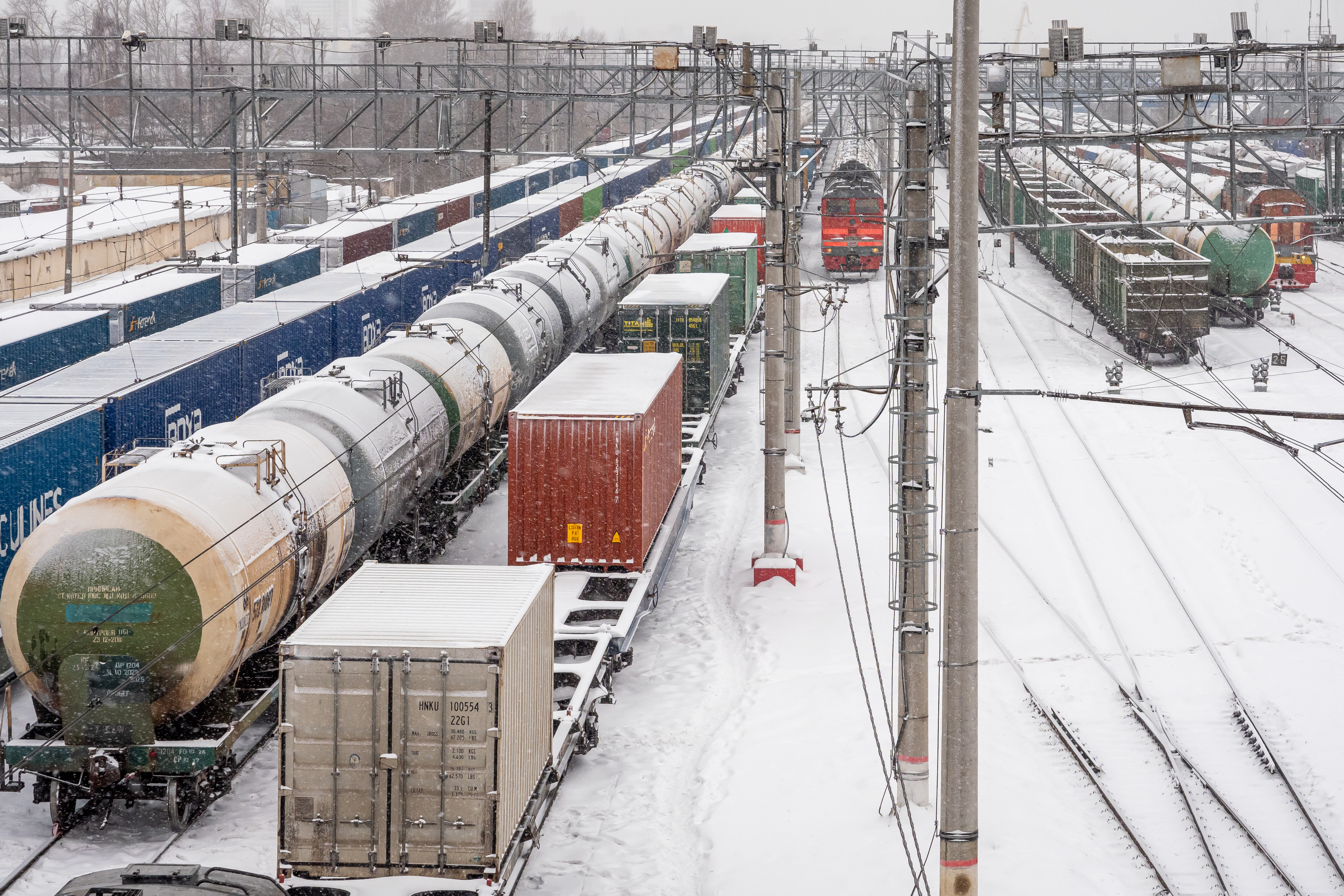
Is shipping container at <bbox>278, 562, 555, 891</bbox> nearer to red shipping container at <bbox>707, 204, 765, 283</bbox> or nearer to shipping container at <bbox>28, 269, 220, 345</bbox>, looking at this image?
shipping container at <bbox>28, 269, 220, 345</bbox>

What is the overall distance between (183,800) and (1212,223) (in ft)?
40.9

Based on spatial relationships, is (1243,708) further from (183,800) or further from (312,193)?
(312,193)

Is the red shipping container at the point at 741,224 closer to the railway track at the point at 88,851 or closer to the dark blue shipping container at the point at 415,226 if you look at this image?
the dark blue shipping container at the point at 415,226

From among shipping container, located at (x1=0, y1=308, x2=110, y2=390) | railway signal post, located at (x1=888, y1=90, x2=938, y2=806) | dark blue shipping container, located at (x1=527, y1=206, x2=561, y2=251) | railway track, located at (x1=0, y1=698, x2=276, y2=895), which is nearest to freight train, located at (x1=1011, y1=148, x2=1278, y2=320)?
dark blue shipping container, located at (x1=527, y1=206, x2=561, y2=251)

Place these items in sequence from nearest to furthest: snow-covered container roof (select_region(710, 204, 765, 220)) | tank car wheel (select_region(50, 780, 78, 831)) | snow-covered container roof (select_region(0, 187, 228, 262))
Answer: tank car wheel (select_region(50, 780, 78, 831))
snow-covered container roof (select_region(710, 204, 765, 220))
snow-covered container roof (select_region(0, 187, 228, 262))

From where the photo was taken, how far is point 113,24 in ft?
284

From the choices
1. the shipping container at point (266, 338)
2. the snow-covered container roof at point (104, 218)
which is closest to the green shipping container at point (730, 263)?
the shipping container at point (266, 338)

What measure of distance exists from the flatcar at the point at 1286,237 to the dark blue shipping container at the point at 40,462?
123 feet

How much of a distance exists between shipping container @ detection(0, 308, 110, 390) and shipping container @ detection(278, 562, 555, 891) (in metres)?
14.4

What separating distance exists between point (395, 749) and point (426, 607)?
1311 mm

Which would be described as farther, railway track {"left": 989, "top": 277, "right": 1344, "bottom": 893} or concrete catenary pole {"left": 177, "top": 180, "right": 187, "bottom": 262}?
concrete catenary pole {"left": 177, "top": 180, "right": 187, "bottom": 262}

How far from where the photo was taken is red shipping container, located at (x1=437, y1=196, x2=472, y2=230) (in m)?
46.3

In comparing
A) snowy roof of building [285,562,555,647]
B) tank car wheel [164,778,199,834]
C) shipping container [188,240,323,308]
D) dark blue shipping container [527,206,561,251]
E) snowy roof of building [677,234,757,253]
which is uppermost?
dark blue shipping container [527,206,561,251]

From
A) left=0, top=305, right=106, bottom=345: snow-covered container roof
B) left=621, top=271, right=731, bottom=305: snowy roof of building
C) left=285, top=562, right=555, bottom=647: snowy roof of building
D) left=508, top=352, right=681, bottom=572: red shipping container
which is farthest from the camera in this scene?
left=621, top=271, right=731, bottom=305: snowy roof of building
